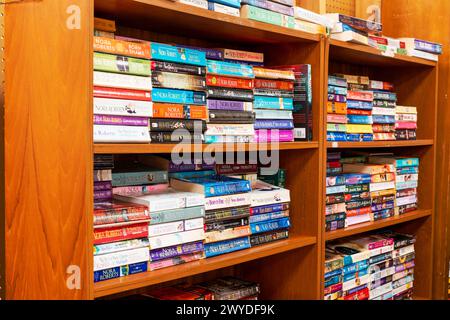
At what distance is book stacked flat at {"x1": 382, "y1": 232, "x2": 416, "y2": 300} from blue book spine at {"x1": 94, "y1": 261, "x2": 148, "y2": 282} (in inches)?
54.5

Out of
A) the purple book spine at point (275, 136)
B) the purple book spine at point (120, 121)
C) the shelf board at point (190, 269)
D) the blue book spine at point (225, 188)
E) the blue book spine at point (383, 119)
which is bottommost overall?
the shelf board at point (190, 269)

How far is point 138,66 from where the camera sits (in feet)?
4.65

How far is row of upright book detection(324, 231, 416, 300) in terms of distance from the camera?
212cm

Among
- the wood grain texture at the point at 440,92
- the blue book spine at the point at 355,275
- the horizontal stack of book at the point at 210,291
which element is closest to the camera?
the horizontal stack of book at the point at 210,291

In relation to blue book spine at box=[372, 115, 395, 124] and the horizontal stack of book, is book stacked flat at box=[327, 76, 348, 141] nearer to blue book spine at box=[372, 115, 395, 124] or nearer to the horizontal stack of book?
blue book spine at box=[372, 115, 395, 124]

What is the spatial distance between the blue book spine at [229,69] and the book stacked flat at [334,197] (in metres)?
0.58

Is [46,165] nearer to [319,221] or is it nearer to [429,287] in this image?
[319,221]

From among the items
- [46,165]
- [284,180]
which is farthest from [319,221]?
[46,165]

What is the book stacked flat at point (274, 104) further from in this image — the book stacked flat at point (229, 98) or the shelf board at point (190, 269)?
the shelf board at point (190, 269)

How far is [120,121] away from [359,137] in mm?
1174

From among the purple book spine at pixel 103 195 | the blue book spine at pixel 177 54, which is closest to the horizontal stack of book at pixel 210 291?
the purple book spine at pixel 103 195

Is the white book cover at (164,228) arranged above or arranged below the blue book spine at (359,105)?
below

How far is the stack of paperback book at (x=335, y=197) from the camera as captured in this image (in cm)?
207
